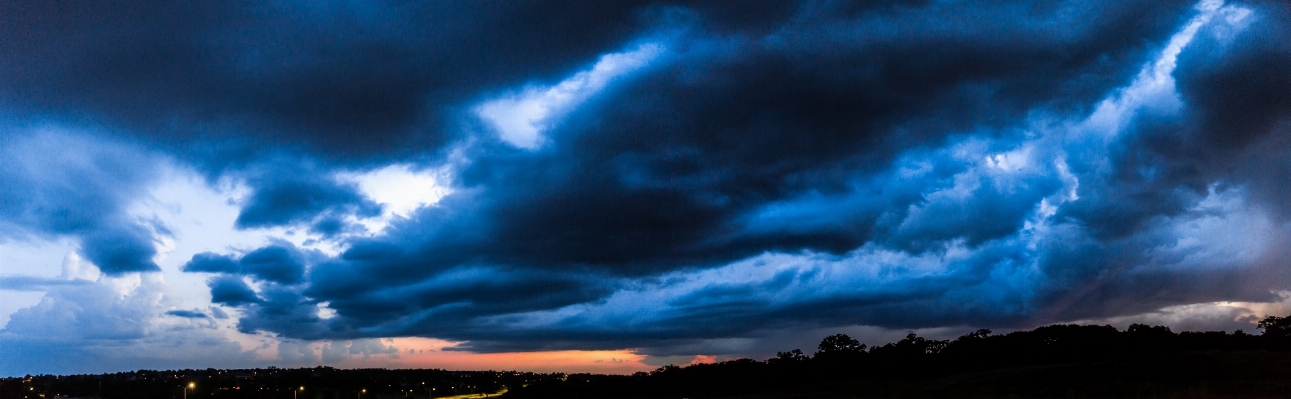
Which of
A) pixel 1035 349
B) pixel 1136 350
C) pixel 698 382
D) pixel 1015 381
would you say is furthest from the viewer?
pixel 698 382

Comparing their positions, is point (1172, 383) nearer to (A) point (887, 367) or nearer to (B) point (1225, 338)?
(B) point (1225, 338)

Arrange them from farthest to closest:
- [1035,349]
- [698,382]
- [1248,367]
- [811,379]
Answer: [698,382] < [811,379] < [1035,349] < [1248,367]

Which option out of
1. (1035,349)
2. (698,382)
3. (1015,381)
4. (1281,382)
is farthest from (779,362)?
(1281,382)

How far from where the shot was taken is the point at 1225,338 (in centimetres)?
12538

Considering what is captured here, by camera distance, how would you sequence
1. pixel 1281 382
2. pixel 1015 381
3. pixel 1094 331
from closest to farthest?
pixel 1281 382 → pixel 1015 381 → pixel 1094 331

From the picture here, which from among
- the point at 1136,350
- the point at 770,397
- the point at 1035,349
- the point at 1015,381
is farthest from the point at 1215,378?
the point at 1035,349

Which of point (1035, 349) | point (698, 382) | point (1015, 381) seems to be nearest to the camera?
point (1015, 381)

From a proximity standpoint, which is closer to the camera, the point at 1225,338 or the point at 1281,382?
the point at 1281,382

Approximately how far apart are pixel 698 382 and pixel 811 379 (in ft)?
96.6

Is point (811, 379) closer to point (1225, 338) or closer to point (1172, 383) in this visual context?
point (1225, 338)

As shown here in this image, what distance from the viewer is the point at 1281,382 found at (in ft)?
180

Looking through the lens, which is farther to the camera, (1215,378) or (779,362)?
(779,362)

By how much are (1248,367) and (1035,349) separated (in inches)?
2857

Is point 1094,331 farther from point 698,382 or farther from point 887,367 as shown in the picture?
point 698,382
